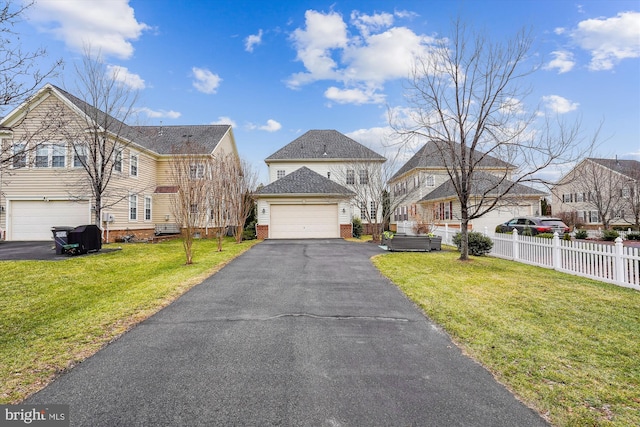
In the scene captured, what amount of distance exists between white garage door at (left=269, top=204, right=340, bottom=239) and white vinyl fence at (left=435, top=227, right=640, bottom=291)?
10653 mm

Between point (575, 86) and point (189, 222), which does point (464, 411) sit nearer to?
point (189, 222)

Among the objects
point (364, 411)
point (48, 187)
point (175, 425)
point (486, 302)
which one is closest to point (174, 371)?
point (175, 425)

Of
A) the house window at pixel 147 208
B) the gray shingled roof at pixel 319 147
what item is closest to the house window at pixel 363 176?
the gray shingled roof at pixel 319 147

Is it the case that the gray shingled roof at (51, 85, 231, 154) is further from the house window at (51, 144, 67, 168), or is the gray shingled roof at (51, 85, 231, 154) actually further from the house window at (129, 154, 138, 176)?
the house window at (51, 144, 67, 168)

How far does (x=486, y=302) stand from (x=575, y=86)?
1020cm

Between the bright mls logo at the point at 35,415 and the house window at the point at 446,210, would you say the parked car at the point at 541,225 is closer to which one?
the house window at the point at 446,210

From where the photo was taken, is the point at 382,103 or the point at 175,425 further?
the point at 382,103

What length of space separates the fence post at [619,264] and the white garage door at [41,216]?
22.7 meters

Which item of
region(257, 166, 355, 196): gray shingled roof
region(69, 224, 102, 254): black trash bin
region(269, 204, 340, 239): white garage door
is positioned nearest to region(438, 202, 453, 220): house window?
region(257, 166, 355, 196): gray shingled roof

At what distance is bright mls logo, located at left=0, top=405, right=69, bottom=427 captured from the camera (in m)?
2.69

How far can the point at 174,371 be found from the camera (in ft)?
11.3

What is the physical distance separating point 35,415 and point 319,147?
29380 mm

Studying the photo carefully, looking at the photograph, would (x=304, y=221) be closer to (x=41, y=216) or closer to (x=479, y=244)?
(x=479, y=244)

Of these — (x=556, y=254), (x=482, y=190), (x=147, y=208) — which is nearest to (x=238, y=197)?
(x=147, y=208)
